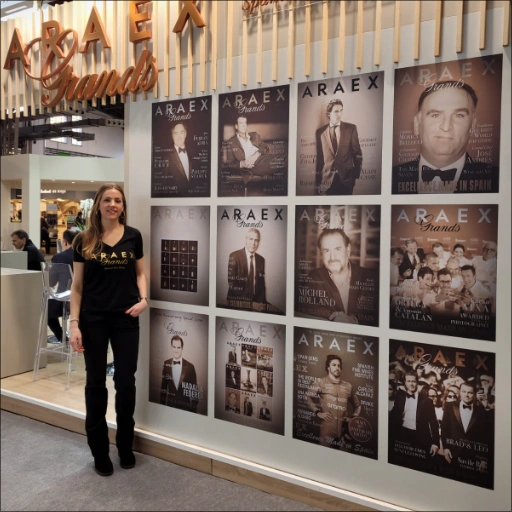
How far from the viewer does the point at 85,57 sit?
12.0ft

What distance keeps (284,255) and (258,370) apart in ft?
2.29

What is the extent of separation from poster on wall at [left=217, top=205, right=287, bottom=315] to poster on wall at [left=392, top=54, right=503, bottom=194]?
72 centimetres

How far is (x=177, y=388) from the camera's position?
3.38 meters

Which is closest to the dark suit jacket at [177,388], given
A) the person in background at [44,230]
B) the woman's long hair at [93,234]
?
the woman's long hair at [93,234]

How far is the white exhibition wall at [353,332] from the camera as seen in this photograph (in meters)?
2.36

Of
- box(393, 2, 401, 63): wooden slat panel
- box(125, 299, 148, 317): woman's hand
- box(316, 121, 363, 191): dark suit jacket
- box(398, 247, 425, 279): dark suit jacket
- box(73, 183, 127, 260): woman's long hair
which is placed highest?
box(393, 2, 401, 63): wooden slat panel

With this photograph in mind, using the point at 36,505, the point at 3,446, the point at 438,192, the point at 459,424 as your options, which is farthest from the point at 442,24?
A: the point at 3,446

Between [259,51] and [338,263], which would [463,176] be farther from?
[259,51]

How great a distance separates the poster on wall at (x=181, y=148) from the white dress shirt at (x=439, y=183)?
1253 mm

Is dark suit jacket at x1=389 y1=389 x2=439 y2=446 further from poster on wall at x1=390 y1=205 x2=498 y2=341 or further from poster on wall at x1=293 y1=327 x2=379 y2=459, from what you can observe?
poster on wall at x1=390 y1=205 x2=498 y2=341

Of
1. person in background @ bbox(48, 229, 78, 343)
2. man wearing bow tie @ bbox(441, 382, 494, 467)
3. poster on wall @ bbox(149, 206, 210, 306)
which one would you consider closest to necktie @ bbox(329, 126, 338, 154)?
poster on wall @ bbox(149, 206, 210, 306)

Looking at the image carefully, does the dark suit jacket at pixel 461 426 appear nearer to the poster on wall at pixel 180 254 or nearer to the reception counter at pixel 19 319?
the poster on wall at pixel 180 254

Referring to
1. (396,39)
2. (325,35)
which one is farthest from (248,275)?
(396,39)

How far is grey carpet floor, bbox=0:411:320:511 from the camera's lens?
9.37 ft
